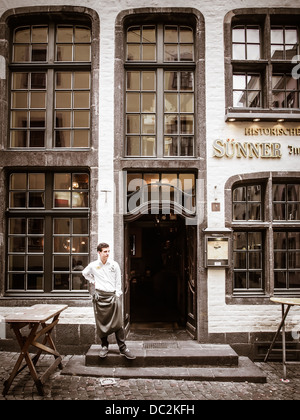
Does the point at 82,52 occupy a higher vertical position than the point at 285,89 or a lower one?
higher

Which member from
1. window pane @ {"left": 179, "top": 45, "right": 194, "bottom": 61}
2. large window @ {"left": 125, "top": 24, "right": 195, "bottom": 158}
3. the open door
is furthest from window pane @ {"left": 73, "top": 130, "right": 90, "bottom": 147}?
the open door

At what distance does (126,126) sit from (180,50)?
2.04 meters

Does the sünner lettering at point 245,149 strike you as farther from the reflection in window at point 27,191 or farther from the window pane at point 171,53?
the reflection in window at point 27,191

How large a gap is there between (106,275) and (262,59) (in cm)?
546

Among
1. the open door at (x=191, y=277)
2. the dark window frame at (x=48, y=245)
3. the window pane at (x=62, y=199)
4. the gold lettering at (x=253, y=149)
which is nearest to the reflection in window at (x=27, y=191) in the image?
the dark window frame at (x=48, y=245)

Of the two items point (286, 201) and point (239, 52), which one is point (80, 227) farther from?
point (239, 52)

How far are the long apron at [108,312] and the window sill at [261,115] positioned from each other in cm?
412

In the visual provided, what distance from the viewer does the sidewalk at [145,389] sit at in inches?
197

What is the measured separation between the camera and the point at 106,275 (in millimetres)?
5898

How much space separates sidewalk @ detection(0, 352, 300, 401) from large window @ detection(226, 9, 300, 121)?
5263mm

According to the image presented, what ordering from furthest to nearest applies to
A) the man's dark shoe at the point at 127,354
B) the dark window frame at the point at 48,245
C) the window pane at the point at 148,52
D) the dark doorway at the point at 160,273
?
the dark doorway at the point at 160,273
the window pane at the point at 148,52
the dark window frame at the point at 48,245
the man's dark shoe at the point at 127,354

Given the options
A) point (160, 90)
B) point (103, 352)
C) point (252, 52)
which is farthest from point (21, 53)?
point (103, 352)

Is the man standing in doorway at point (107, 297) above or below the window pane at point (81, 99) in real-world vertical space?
below

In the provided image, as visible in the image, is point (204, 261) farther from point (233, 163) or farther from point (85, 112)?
point (85, 112)
